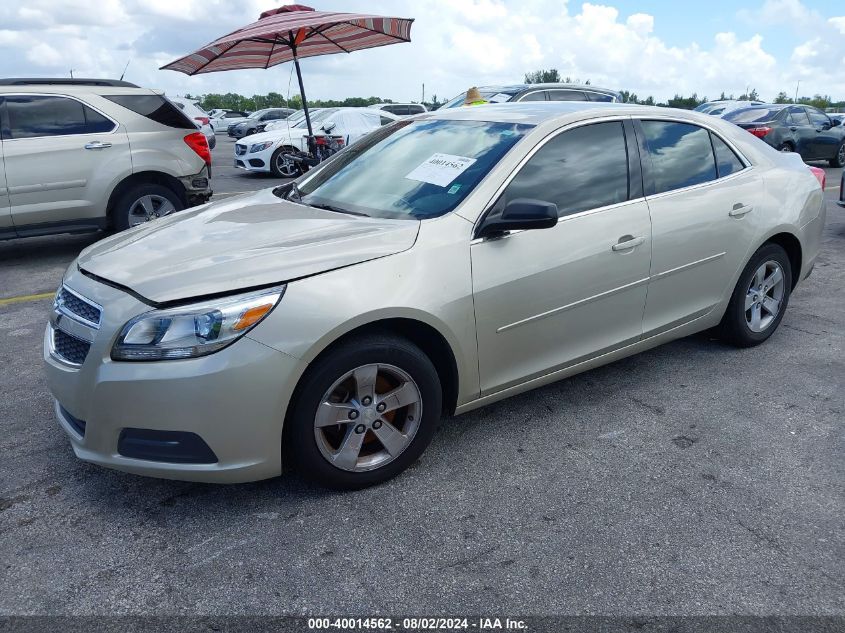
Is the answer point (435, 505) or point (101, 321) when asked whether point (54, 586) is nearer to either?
point (101, 321)

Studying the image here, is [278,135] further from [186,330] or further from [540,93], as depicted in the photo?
[186,330]

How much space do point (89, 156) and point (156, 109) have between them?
0.92m

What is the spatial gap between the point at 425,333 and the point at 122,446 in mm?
1249

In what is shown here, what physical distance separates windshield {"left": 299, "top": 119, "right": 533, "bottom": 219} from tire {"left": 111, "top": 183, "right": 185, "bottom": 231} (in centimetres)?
408

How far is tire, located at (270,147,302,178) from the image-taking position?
15117 millimetres

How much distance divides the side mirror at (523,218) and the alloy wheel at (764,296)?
2.02 meters

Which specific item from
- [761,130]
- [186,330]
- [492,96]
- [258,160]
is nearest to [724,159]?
[186,330]

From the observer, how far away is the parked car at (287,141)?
1503 centimetres

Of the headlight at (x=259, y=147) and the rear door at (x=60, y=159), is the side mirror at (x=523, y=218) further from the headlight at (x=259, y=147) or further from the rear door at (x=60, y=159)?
the headlight at (x=259, y=147)

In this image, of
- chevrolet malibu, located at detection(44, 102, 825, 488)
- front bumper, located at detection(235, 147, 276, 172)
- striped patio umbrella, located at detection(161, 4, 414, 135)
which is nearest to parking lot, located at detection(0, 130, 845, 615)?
chevrolet malibu, located at detection(44, 102, 825, 488)

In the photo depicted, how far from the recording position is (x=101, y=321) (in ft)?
8.79

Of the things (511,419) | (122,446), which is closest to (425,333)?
(511,419)

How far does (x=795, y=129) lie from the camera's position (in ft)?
53.9

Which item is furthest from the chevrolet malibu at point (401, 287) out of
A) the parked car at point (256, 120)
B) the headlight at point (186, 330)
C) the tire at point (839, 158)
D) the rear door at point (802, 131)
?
the parked car at point (256, 120)
